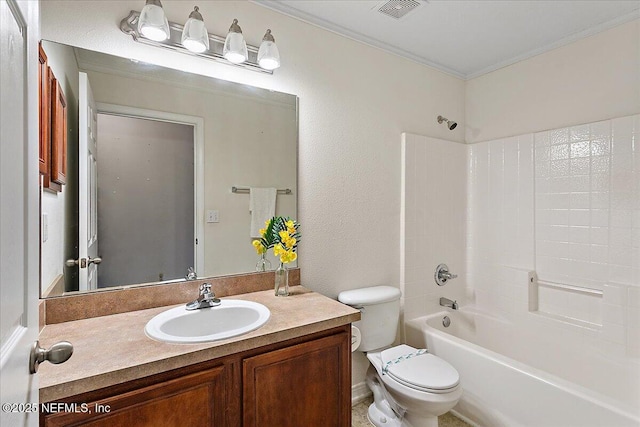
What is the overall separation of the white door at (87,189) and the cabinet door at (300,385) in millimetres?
803

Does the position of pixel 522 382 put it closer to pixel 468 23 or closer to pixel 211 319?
pixel 211 319

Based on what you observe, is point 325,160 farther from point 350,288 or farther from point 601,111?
point 601,111

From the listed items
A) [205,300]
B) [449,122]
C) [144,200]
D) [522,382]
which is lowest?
[522,382]

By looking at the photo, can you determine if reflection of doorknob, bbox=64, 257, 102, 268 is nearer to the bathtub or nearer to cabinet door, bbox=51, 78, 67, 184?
cabinet door, bbox=51, 78, 67, 184

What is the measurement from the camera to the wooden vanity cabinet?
956mm

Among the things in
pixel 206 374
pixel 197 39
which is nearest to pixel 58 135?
pixel 197 39

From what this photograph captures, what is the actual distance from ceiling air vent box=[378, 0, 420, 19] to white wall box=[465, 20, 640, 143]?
1157 mm

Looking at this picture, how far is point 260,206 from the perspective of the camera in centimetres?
183

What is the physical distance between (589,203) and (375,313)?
5.12 feet

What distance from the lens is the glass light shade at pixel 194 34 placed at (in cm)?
148

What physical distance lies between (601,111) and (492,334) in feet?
5.58

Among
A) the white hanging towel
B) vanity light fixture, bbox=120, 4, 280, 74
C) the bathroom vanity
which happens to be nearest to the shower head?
vanity light fixture, bbox=120, 4, 280, 74

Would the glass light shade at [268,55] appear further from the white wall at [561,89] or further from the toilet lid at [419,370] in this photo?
the white wall at [561,89]

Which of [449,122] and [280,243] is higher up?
[449,122]
